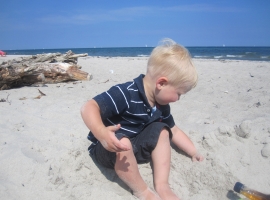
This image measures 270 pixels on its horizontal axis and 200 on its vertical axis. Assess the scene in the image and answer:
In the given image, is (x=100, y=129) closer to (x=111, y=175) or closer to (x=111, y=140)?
(x=111, y=140)

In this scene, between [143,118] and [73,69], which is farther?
[73,69]

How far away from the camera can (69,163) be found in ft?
6.30

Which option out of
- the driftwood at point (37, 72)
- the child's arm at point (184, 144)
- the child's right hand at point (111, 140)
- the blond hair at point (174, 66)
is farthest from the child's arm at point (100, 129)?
the driftwood at point (37, 72)

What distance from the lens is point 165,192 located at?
173cm

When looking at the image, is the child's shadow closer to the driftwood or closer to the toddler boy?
the toddler boy

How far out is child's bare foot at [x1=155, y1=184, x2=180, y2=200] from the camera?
1696 mm

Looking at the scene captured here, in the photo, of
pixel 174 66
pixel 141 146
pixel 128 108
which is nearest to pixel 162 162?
pixel 141 146

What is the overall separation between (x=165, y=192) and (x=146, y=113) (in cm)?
55

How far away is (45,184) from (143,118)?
801mm

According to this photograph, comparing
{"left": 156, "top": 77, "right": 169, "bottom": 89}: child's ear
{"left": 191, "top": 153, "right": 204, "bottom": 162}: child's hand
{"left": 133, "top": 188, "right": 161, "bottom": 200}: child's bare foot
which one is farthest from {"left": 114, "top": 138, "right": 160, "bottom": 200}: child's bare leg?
{"left": 191, "top": 153, "right": 204, "bottom": 162}: child's hand

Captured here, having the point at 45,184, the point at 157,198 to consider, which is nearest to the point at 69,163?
the point at 45,184

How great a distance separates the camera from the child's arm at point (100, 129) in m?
1.48

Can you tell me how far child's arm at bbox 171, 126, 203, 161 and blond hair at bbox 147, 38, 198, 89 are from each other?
0.52m

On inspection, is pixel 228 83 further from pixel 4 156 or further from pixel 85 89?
pixel 4 156
